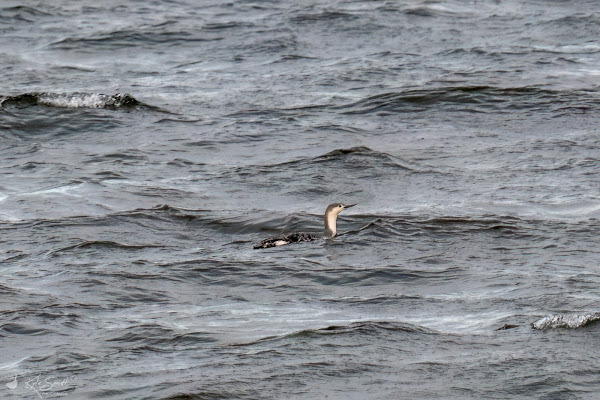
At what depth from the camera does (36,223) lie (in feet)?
51.7

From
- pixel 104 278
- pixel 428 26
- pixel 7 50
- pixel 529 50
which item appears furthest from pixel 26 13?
pixel 104 278

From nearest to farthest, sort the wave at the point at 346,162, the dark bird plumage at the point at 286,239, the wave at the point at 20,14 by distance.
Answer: the dark bird plumage at the point at 286,239 < the wave at the point at 346,162 < the wave at the point at 20,14

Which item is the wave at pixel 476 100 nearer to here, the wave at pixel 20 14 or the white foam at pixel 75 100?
the white foam at pixel 75 100

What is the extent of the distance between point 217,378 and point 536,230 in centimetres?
540

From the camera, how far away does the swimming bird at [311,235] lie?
48.5 ft

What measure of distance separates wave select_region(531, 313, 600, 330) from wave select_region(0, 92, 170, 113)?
34.0 feet

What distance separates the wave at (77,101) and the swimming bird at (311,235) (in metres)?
6.10

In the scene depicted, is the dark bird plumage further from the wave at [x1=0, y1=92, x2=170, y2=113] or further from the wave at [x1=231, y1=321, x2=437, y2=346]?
the wave at [x1=0, y1=92, x2=170, y2=113]

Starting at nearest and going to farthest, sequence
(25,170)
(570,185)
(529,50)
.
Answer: (570,185)
(25,170)
(529,50)

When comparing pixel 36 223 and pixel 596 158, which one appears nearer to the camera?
pixel 36 223

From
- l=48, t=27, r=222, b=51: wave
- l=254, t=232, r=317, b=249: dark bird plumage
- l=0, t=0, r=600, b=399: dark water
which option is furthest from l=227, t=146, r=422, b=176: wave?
l=48, t=27, r=222, b=51: wave

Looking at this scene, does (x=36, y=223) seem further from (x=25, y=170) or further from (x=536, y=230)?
(x=536, y=230)

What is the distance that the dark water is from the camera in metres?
11.0

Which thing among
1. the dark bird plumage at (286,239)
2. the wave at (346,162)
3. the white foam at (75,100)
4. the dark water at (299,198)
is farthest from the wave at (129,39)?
the dark bird plumage at (286,239)
